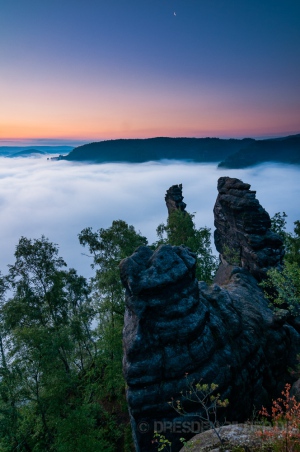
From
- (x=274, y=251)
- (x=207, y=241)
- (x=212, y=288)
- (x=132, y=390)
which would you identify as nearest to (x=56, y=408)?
(x=132, y=390)

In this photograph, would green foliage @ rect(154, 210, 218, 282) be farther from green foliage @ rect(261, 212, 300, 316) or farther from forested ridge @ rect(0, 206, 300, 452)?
green foliage @ rect(261, 212, 300, 316)

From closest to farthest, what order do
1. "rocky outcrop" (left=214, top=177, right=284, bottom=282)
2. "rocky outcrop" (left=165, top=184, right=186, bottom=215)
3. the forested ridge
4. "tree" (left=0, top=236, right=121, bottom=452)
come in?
"tree" (left=0, top=236, right=121, bottom=452), the forested ridge, "rocky outcrop" (left=214, top=177, right=284, bottom=282), "rocky outcrop" (left=165, top=184, right=186, bottom=215)

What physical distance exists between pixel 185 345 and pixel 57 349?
11811 mm

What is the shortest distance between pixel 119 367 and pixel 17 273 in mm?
15994

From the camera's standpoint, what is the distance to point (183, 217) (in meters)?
53.8

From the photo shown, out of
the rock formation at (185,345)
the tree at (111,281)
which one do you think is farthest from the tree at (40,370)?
the rock formation at (185,345)

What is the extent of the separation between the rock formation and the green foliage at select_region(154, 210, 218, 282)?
837 inches

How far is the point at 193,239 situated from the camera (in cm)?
4728

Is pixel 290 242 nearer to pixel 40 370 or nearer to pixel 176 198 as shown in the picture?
pixel 176 198

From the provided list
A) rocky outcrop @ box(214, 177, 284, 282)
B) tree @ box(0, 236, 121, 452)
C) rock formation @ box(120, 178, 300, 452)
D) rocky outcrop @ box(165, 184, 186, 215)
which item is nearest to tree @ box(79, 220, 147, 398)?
tree @ box(0, 236, 121, 452)

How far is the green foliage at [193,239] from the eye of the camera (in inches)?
1874

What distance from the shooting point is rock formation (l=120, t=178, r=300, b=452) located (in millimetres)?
17781

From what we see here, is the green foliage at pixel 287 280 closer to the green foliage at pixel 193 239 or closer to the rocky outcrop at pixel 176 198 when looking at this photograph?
the green foliage at pixel 193 239

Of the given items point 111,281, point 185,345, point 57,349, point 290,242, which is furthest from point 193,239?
point 57,349
